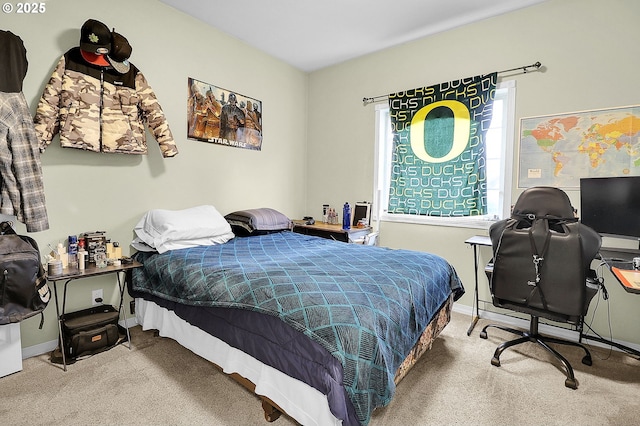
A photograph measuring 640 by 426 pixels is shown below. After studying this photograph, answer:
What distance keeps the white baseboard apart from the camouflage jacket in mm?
3185

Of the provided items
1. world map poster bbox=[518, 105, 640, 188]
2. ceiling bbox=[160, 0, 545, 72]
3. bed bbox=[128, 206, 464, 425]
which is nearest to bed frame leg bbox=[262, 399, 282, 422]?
bed bbox=[128, 206, 464, 425]

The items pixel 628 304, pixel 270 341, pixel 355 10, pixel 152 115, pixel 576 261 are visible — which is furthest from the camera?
pixel 355 10

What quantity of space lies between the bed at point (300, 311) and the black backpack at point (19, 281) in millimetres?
635

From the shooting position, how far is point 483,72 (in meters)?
3.07

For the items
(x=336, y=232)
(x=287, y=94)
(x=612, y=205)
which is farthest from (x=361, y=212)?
(x=612, y=205)

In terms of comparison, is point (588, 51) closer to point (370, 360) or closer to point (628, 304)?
point (628, 304)

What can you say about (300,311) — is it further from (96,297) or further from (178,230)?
(96,297)

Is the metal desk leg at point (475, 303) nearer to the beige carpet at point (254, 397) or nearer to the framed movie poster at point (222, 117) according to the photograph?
the beige carpet at point (254, 397)

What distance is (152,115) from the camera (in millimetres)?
2695

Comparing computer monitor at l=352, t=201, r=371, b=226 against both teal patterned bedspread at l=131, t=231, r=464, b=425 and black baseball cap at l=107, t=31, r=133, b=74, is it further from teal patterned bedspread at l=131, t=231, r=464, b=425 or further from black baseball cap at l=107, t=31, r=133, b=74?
black baseball cap at l=107, t=31, r=133, b=74

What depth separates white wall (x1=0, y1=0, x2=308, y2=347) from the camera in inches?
91.0

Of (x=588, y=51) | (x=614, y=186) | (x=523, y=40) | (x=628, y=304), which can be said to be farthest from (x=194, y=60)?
(x=628, y=304)

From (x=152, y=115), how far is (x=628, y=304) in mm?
4131

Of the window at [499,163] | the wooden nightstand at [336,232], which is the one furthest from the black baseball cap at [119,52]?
the window at [499,163]
